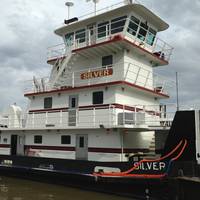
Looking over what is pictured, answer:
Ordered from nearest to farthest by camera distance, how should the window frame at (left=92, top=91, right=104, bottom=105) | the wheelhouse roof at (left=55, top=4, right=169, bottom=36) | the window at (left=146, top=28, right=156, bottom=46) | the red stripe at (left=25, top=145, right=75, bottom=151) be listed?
1. the window frame at (left=92, top=91, right=104, bottom=105)
2. the red stripe at (left=25, top=145, right=75, bottom=151)
3. the wheelhouse roof at (left=55, top=4, right=169, bottom=36)
4. the window at (left=146, top=28, right=156, bottom=46)

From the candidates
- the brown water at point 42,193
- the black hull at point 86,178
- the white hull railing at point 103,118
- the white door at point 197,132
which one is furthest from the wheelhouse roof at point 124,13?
the brown water at point 42,193

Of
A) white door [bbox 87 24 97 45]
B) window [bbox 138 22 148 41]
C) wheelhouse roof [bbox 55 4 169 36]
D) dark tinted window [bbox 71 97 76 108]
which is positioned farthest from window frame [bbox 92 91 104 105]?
wheelhouse roof [bbox 55 4 169 36]

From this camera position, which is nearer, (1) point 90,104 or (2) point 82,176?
(2) point 82,176

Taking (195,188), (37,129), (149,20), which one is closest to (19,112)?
(37,129)

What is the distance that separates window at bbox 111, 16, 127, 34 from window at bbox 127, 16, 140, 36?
0.37m

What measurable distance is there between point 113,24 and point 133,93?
3787 mm

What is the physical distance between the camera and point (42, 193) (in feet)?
44.6

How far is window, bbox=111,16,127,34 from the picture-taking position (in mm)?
15984

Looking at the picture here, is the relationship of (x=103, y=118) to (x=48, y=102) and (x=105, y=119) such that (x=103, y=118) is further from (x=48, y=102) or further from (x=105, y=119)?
(x=48, y=102)

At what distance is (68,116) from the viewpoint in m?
15.9

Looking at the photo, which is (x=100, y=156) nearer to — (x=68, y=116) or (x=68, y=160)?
(x=68, y=160)

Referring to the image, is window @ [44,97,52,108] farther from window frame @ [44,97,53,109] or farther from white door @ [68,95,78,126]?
white door @ [68,95,78,126]

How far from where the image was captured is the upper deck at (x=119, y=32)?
1568cm

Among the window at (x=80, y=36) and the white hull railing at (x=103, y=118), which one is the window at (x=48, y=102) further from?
the window at (x=80, y=36)
